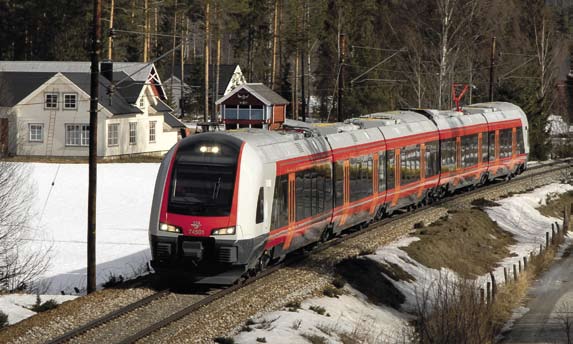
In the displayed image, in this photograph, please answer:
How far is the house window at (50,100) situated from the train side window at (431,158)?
35.6 m

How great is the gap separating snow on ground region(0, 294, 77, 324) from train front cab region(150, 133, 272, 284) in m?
2.29

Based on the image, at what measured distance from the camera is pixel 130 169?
58.5m

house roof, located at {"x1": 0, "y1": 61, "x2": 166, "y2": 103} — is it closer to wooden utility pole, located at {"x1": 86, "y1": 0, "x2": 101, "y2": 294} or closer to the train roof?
the train roof

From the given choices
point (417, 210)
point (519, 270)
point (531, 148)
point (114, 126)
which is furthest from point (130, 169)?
point (519, 270)

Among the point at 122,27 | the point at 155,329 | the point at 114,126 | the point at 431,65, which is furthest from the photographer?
the point at 122,27

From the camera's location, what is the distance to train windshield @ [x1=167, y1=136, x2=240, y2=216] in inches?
771

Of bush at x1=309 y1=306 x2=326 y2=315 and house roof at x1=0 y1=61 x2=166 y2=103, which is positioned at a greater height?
house roof at x1=0 y1=61 x2=166 y2=103

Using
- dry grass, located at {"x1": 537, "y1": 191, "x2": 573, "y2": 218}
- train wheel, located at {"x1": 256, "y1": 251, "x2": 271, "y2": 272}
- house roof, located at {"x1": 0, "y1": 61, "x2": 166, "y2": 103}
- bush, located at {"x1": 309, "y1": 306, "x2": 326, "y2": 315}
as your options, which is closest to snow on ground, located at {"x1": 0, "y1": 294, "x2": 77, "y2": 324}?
train wheel, located at {"x1": 256, "y1": 251, "x2": 271, "y2": 272}

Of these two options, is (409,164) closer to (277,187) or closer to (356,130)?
(356,130)

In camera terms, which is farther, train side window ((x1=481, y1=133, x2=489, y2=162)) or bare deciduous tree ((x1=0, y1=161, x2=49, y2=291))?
train side window ((x1=481, y1=133, x2=489, y2=162))

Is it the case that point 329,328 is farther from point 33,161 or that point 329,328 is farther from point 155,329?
point 33,161

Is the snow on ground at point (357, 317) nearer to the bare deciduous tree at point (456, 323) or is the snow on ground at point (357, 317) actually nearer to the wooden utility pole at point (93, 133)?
the bare deciduous tree at point (456, 323)

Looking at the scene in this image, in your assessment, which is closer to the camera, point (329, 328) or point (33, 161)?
point (329, 328)

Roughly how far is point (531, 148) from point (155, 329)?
47512 millimetres
